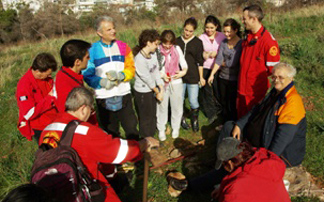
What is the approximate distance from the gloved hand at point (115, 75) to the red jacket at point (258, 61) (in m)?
1.83

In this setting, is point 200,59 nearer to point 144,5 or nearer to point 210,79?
point 210,79

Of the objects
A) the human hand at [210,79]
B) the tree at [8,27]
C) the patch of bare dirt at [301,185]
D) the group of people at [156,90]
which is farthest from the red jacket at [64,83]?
the tree at [8,27]

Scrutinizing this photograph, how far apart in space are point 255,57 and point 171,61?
4.17 ft

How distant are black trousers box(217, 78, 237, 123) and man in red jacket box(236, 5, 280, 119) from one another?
0.40 m

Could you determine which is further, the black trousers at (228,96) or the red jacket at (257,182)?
the black trousers at (228,96)

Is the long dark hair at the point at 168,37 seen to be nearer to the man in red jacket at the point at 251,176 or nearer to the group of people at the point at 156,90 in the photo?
the group of people at the point at 156,90

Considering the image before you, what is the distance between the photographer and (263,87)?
11.1ft

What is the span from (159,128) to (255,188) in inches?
100

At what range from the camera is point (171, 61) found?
3.71 m

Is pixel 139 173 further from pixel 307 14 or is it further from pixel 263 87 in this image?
pixel 307 14

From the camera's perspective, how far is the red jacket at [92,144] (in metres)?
1.72

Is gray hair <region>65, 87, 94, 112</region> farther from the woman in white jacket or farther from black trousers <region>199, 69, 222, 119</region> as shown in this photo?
black trousers <region>199, 69, 222, 119</region>

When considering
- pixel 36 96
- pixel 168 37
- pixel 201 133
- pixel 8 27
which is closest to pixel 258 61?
pixel 168 37

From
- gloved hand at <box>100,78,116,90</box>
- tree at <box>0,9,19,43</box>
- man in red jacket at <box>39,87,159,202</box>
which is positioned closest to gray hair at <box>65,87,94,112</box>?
man in red jacket at <box>39,87,159,202</box>
